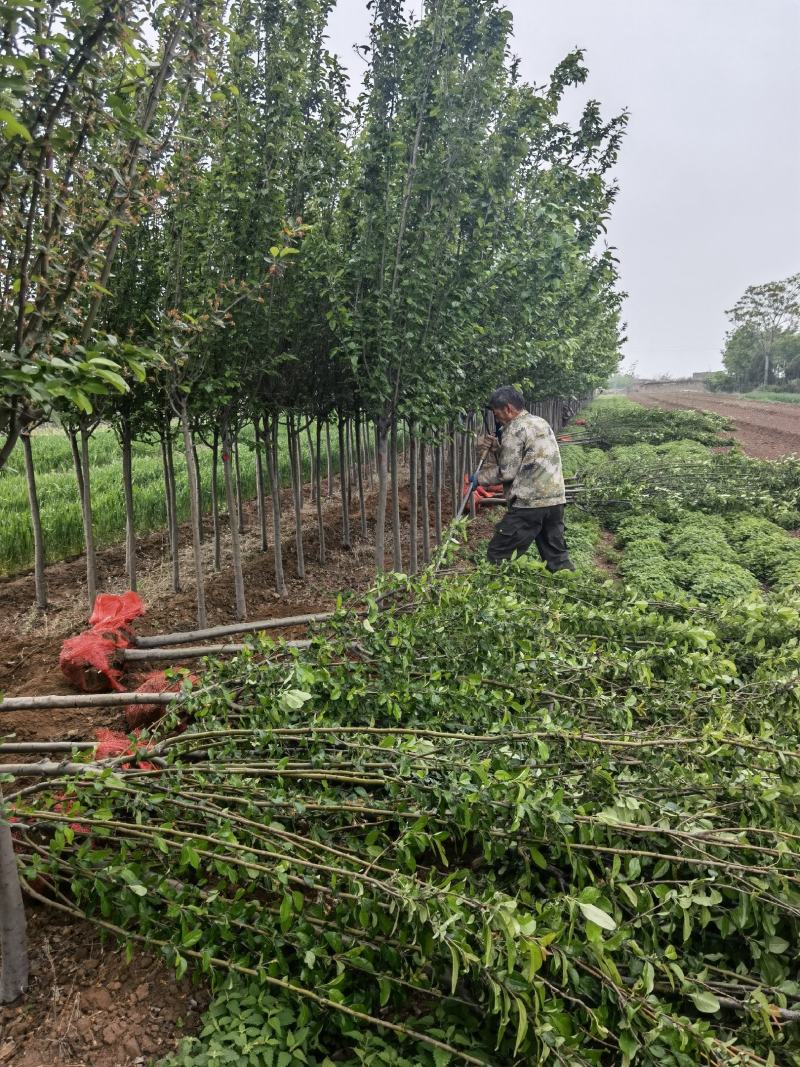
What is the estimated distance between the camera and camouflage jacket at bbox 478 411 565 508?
20.9 feet

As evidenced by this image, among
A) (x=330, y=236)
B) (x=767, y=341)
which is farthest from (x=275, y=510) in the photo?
(x=767, y=341)

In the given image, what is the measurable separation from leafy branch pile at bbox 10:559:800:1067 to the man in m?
3.57

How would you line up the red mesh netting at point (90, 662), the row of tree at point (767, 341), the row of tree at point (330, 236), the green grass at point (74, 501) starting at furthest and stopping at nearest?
the row of tree at point (767, 341) → the green grass at point (74, 501) → the row of tree at point (330, 236) → the red mesh netting at point (90, 662)

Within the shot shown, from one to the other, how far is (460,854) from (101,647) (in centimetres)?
288

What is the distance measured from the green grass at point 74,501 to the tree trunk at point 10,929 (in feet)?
17.0

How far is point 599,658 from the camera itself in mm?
3113

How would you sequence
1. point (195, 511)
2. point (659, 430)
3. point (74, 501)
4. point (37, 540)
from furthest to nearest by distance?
1. point (659, 430)
2. point (74, 501)
3. point (37, 540)
4. point (195, 511)

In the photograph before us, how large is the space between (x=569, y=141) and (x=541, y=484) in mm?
5676

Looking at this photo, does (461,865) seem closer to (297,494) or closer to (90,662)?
(90,662)

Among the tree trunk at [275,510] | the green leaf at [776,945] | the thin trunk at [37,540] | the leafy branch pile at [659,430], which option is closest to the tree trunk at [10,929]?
the green leaf at [776,945]

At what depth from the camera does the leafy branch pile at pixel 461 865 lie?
1.78 m

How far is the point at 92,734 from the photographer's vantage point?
386cm

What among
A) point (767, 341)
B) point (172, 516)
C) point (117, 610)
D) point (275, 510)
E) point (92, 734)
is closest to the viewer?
point (92, 734)

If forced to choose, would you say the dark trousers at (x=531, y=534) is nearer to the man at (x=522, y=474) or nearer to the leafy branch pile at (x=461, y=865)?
the man at (x=522, y=474)
